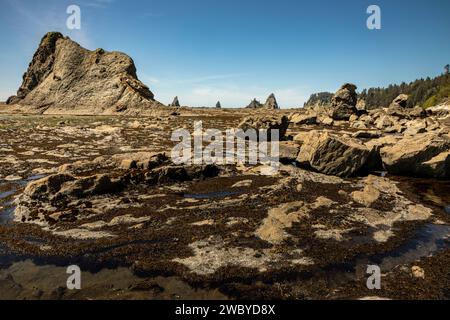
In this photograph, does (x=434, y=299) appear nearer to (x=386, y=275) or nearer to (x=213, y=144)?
(x=386, y=275)

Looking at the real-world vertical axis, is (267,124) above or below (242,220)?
above

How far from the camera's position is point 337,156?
2844 centimetres

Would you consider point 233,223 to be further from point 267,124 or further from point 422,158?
point 267,124

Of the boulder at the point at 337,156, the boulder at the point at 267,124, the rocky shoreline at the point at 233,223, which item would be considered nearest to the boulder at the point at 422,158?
the rocky shoreline at the point at 233,223

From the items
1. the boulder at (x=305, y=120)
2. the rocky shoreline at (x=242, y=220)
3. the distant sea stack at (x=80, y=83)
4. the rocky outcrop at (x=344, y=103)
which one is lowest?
the rocky shoreline at (x=242, y=220)

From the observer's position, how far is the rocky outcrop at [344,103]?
3339 inches

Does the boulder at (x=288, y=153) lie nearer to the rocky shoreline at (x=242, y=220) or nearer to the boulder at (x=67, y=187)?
the rocky shoreline at (x=242, y=220)

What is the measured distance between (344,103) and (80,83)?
93.6 meters

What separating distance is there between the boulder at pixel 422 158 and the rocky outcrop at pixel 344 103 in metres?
57.9

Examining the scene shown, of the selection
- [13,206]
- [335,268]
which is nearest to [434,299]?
[335,268]

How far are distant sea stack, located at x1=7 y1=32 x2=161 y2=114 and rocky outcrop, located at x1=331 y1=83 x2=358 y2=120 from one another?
2301 inches

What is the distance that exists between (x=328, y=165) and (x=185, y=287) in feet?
66.9

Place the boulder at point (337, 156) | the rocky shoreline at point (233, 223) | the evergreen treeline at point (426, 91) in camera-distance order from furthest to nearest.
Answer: the evergreen treeline at point (426, 91) → the boulder at point (337, 156) → the rocky shoreline at point (233, 223)

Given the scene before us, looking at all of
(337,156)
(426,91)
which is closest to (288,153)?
(337,156)
